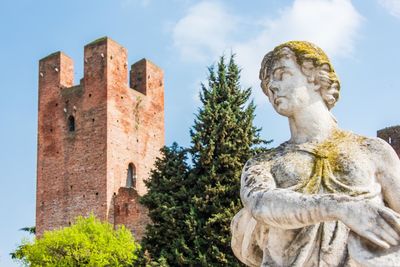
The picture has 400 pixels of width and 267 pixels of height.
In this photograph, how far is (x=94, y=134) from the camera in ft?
159

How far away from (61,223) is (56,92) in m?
7.88

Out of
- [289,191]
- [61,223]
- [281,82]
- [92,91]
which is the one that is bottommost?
[289,191]

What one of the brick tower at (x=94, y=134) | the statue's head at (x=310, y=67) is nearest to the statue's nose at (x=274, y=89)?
the statue's head at (x=310, y=67)

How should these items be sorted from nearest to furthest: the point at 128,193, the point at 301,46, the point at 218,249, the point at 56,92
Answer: the point at 301,46
the point at 218,249
the point at 128,193
the point at 56,92

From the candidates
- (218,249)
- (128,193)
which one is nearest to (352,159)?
(218,249)

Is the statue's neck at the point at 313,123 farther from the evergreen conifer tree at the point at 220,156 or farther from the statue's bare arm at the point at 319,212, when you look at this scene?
the evergreen conifer tree at the point at 220,156

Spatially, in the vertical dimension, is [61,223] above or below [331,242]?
above

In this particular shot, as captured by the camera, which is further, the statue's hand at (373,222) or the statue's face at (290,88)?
the statue's face at (290,88)

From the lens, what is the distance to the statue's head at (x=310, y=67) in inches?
154

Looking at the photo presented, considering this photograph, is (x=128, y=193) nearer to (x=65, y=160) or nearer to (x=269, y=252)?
(x=65, y=160)

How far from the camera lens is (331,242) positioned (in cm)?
359

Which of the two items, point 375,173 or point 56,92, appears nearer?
point 375,173

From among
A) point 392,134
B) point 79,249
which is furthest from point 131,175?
point 392,134

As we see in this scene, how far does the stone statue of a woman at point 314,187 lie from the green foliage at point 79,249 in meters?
33.1
